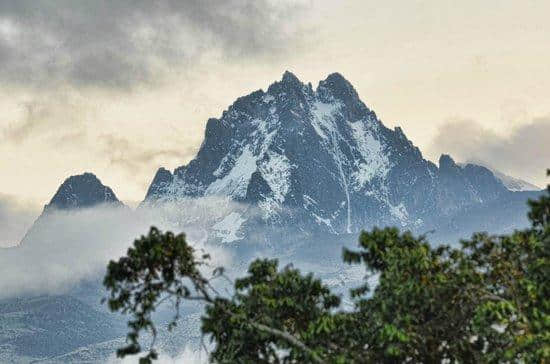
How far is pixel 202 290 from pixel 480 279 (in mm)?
12886

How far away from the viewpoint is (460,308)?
3378 centimetres

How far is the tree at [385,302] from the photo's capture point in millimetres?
→ 29000

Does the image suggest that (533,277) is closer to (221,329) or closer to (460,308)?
(460,308)

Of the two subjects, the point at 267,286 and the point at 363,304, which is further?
the point at 363,304

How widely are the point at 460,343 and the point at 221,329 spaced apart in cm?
1233

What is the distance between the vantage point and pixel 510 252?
37562 mm

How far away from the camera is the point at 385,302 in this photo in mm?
32938

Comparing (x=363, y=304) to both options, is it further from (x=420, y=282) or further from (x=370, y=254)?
(x=420, y=282)

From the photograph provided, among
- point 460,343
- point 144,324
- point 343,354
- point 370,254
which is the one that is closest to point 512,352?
point 460,343

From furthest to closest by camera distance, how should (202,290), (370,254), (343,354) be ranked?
1. (370,254)
2. (343,354)
3. (202,290)

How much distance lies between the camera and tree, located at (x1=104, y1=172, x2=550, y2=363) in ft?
95.1

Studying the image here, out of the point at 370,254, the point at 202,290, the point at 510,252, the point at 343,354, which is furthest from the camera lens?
the point at 370,254

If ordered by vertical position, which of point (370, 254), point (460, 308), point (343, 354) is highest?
point (370, 254)

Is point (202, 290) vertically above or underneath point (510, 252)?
underneath
